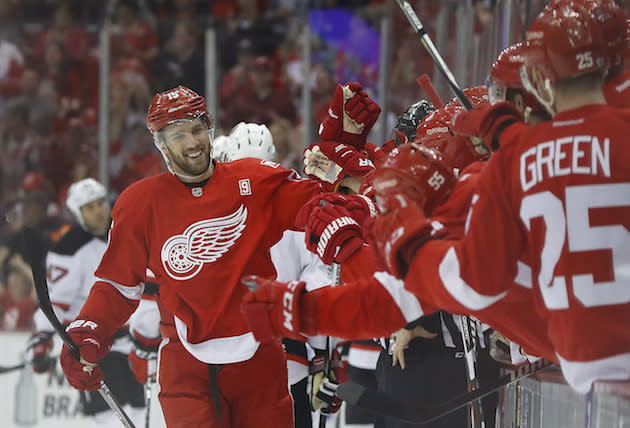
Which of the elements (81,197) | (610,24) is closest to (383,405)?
(610,24)

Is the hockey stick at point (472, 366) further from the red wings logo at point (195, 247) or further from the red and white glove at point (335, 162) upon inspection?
the red wings logo at point (195, 247)

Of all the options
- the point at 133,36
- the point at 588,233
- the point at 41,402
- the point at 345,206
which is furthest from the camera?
the point at 133,36

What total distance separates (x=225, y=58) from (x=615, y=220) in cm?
424

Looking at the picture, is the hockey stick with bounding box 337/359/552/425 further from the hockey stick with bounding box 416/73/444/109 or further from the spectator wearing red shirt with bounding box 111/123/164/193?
the spectator wearing red shirt with bounding box 111/123/164/193

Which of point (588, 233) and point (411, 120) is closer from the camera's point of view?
point (588, 233)

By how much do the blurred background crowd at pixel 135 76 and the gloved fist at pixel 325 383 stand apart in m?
1.86

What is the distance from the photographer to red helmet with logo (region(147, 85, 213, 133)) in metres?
2.32

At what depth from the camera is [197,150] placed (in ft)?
7.63

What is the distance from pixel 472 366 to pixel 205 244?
755mm

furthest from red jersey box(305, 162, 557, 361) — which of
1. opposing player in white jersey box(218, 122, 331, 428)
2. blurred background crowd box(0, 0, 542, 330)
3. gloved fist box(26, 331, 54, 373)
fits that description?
blurred background crowd box(0, 0, 542, 330)

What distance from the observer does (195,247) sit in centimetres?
227

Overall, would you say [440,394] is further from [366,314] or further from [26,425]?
[26,425]

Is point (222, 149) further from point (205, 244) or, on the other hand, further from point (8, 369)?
point (8, 369)

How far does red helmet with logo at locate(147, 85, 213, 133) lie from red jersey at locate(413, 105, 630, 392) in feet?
3.73
